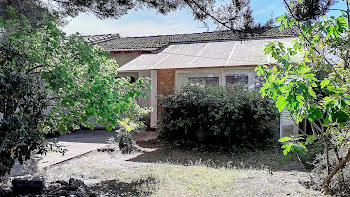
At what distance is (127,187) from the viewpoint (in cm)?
604

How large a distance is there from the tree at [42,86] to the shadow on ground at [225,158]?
3.55m

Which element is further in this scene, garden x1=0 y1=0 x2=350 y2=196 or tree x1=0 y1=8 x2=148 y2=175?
tree x1=0 y1=8 x2=148 y2=175

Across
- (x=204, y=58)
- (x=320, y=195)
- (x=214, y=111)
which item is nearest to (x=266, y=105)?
(x=214, y=111)

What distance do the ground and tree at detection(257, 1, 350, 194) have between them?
3.87ft

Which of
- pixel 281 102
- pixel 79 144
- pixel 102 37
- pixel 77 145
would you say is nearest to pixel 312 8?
pixel 281 102

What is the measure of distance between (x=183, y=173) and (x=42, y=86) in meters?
3.75

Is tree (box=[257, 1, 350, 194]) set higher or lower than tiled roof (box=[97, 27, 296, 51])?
lower

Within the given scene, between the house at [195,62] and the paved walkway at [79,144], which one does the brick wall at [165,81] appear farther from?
the paved walkway at [79,144]

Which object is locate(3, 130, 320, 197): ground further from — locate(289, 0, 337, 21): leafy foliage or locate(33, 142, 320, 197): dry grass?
locate(289, 0, 337, 21): leafy foliage

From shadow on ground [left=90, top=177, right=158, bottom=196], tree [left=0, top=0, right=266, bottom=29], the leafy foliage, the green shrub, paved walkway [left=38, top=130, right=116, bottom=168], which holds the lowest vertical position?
shadow on ground [left=90, top=177, right=158, bottom=196]

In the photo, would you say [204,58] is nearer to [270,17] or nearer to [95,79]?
[270,17]

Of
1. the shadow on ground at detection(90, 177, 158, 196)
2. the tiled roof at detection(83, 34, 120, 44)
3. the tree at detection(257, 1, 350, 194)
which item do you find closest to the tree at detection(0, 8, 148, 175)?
the shadow on ground at detection(90, 177, 158, 196)

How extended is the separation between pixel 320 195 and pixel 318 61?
266 cm

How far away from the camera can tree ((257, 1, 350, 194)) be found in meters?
3.39
